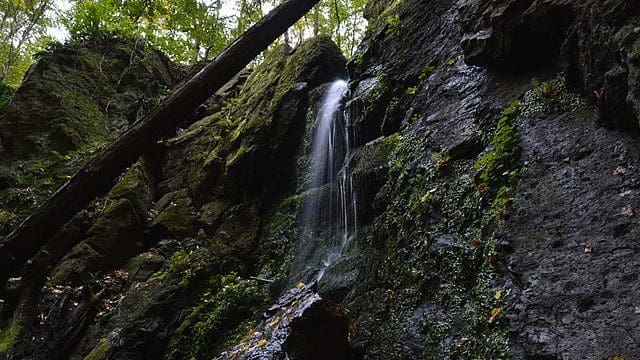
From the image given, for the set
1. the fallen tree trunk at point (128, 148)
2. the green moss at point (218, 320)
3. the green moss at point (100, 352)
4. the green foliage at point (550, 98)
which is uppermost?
the fallen tree trunk at point (128, 148)

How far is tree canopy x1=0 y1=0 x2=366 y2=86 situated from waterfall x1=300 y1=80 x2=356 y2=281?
6.15ft

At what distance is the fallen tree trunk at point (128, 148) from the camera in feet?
13.3

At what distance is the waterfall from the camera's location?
5.83 meters

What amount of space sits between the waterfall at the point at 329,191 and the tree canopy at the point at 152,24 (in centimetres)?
188

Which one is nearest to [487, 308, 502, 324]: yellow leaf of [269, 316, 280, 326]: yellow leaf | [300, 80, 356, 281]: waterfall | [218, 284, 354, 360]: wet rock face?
[218, 284, 354, 360]: wet rock face

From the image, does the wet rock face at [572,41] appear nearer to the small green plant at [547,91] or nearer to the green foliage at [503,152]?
the small green plant at [547,91]

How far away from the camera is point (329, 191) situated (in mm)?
6688

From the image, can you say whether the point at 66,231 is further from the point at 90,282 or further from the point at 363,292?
the point at 363,292

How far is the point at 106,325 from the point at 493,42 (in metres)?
7.03

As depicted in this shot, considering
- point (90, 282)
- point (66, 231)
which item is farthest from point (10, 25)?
point (90, 282)

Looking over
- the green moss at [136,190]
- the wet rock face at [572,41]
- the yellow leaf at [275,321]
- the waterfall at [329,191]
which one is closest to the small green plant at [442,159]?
the wet rock face at [572,41]

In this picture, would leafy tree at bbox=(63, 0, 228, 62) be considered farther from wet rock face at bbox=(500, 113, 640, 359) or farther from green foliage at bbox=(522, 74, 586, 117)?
wet rock face at bbox=(500, 113, 640, 359)

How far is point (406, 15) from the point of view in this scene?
7.40 metres

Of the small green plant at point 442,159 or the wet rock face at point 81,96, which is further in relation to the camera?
the wet rock face at point 81,96
